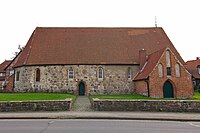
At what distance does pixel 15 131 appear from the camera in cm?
820

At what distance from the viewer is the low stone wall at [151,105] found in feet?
49.5

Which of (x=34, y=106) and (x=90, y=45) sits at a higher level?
(x=90, y=45)

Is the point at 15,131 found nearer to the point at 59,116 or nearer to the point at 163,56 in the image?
the point at 59,116

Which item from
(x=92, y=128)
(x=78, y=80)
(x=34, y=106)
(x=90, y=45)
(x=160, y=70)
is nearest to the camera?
(x=92, y=128)

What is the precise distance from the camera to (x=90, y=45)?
30.8 metres

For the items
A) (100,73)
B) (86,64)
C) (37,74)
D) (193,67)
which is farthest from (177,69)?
(193,67)

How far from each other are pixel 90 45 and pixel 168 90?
13.1 m

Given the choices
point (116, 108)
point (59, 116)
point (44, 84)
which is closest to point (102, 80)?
point (44, 84)

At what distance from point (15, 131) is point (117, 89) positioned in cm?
2098

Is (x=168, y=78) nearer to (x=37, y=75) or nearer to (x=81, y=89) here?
(x=81, y=89)

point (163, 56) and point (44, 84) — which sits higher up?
point (163, 56)

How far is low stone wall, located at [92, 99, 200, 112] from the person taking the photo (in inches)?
594

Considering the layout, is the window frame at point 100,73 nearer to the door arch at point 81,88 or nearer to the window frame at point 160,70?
the door arch at point 81,88

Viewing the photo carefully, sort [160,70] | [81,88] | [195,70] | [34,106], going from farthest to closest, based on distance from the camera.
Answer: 1. [195,70]
2. [81,88]
3. [160,70]
4. [34,106]
